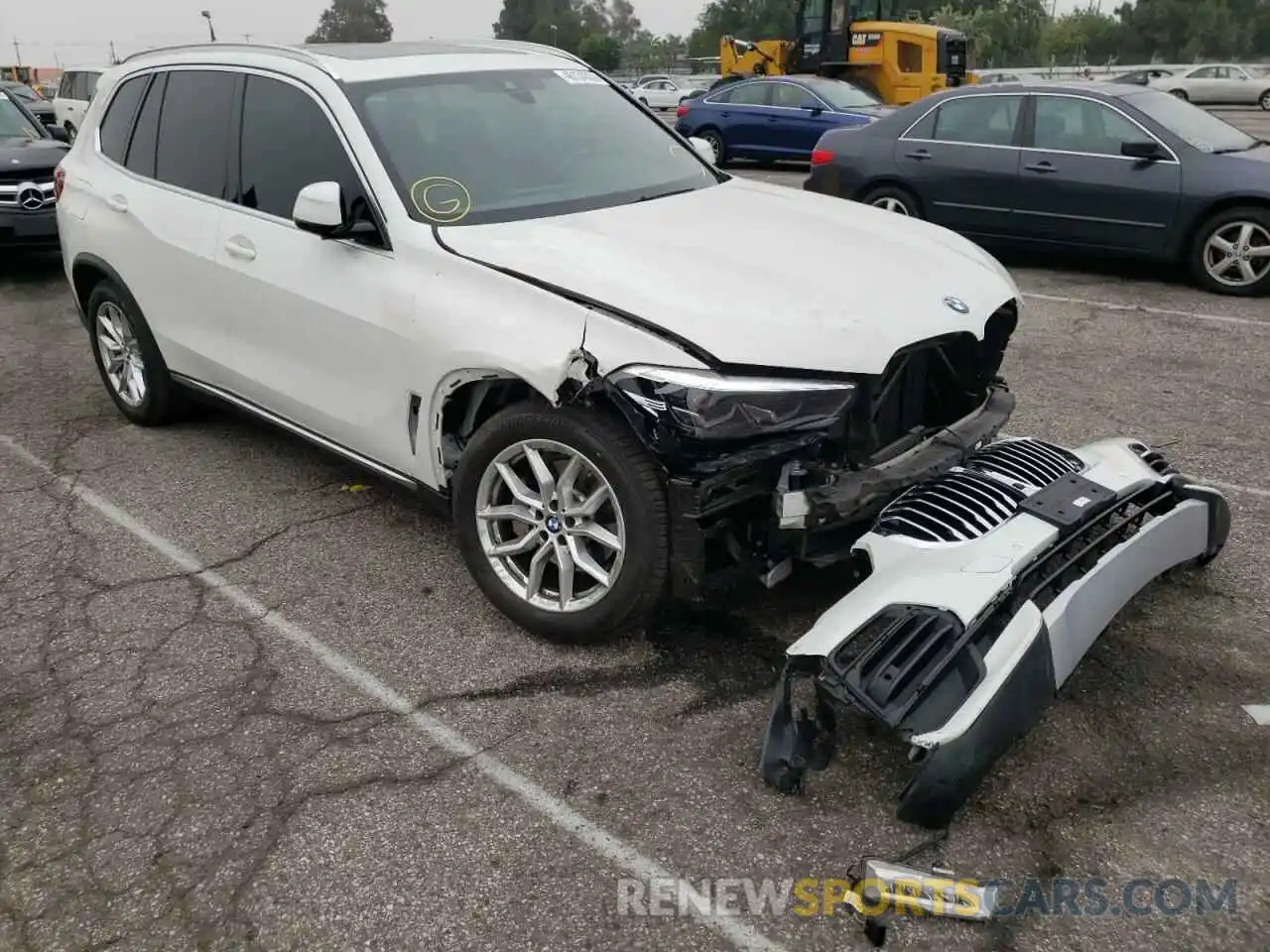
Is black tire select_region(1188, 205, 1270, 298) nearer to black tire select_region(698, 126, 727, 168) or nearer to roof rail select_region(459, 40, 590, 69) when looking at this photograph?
roof rail select_region(459, 40, 590, 69)

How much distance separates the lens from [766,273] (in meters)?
3.22

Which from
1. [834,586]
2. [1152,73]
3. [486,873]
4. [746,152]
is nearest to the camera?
[486,873]

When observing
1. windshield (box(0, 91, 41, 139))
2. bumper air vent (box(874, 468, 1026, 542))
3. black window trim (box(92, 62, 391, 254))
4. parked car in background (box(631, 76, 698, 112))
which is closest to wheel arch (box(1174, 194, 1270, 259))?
bumper air vent (box(874, 468, 1026, 542))

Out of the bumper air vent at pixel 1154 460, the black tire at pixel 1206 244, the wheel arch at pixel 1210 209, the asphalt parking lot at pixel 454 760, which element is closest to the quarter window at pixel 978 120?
the wheel arch at pixel 1210 209

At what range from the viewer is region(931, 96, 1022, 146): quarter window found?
28.6ft

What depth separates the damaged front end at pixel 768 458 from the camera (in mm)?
2893

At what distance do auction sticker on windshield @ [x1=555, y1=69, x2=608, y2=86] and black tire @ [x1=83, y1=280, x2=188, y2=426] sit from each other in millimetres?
2257

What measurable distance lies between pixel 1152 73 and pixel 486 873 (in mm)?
43004

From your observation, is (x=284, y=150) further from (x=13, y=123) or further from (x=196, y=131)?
(x=13, y=123)

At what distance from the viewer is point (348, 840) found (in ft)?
8.75

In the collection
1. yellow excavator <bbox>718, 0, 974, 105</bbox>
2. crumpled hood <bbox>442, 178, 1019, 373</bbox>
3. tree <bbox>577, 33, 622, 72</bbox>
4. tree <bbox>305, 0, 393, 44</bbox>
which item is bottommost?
crumpled hood <bbox>442, 178, 1019, 373</bbox>

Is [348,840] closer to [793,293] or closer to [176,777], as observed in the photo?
[176,777]

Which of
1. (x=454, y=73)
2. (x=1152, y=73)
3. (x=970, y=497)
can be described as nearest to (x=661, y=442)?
(x=970, y=497)
